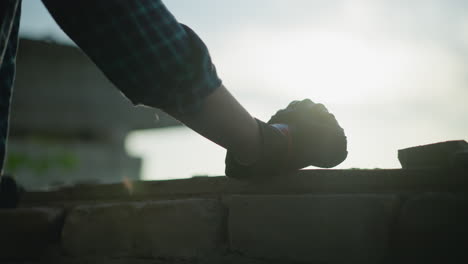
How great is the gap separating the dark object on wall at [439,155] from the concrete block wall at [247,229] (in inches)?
3.5

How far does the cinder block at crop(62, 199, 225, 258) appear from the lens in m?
1.23

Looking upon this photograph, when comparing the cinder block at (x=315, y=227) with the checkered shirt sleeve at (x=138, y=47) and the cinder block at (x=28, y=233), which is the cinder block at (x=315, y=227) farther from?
the cinder block at (x=28, y=233)

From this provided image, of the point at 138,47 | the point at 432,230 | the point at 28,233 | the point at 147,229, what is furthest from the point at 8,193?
the point at 432,230

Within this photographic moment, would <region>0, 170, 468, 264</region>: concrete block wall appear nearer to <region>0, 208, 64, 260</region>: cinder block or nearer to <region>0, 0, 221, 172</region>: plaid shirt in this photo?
<region>0, 208, 64, 260</region>: cinder block

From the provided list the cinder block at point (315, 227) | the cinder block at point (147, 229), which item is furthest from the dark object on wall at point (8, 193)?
the cinder block at point (315, 227)

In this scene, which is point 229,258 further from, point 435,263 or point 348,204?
point 435,263

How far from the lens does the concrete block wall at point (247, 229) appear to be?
0.95 metres

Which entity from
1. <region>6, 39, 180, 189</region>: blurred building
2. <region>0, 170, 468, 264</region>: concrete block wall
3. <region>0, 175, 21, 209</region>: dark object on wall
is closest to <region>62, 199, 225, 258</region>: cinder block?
<region>0, 170, 468, 264</region>: concrete block wall

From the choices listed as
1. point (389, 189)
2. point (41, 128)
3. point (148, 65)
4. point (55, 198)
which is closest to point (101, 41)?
point (148, 65)

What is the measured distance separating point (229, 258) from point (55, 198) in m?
1.00

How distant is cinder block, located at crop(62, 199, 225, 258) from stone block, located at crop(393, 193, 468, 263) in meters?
0.58

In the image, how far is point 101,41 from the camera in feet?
2.27

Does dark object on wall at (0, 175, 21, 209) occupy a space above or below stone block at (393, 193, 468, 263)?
below

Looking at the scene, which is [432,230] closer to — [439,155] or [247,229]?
[439,155]
